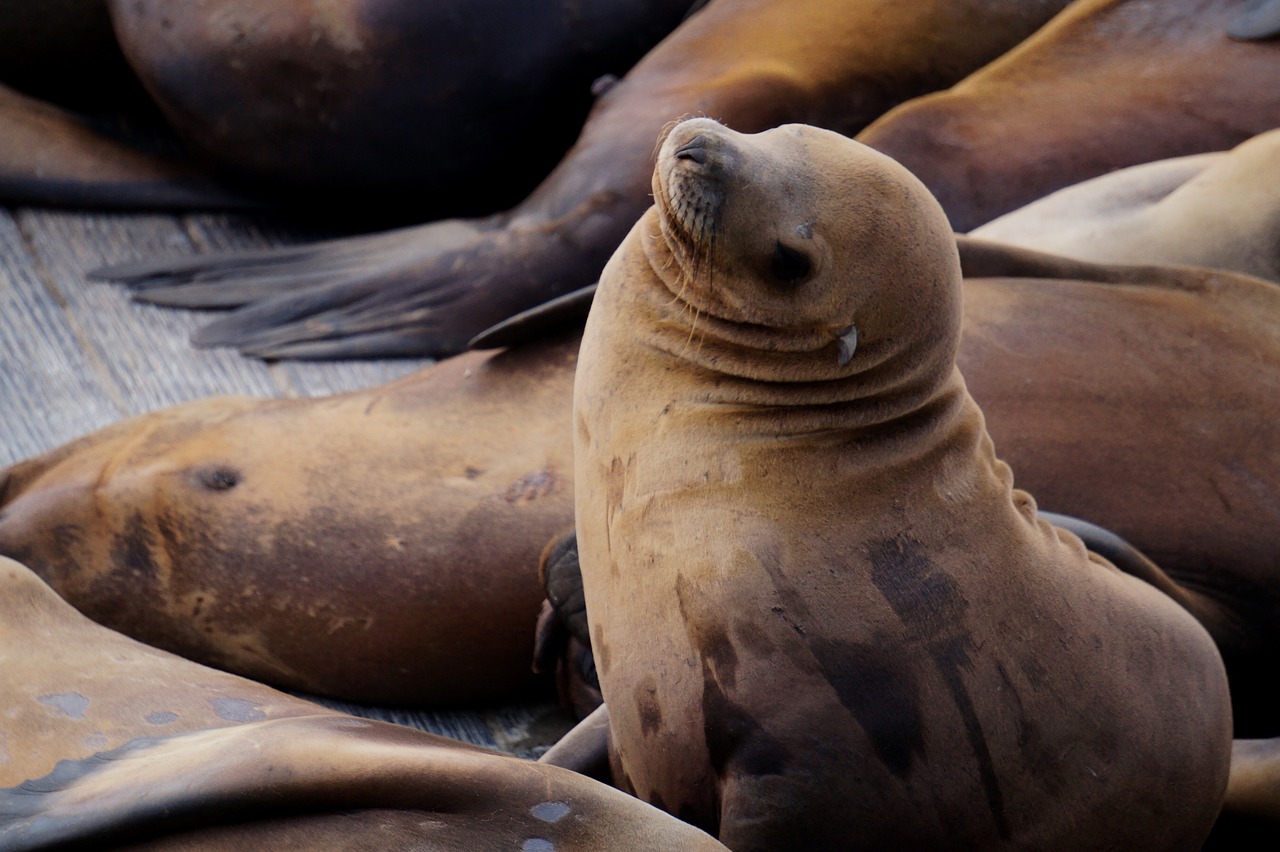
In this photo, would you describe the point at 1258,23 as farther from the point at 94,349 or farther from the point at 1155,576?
the point at 94,349

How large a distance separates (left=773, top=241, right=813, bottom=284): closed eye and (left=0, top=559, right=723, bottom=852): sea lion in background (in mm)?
676

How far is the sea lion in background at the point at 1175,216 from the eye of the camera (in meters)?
2.83

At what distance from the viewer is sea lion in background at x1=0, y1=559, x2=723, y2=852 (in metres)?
1.34

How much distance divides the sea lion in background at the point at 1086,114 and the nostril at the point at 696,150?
1.69 m

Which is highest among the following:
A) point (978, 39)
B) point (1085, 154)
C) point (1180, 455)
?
point (978, 39)

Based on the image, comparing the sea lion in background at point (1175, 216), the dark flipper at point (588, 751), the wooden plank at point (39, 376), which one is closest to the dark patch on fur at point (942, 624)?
the dark flipper at point (588, 751)

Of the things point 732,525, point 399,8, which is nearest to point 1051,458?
point 732,525

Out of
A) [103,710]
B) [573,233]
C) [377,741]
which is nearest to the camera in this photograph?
[377,741]

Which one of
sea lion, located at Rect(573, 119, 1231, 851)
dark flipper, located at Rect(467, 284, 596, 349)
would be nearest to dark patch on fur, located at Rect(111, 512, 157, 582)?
dark flipper, located at Rect(467, 284, 596, 349)

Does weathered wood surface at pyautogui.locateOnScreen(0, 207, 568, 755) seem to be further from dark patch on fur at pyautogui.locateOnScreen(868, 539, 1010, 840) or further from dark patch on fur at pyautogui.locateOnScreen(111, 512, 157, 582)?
dark patch on fur at pyautogui.locateOnScreen(868, 539, 1010, 840)

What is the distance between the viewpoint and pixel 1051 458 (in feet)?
7.84

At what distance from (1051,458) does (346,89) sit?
6.95 ft

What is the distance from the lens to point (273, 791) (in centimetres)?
136

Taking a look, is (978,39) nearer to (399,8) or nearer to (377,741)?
(399,8)
